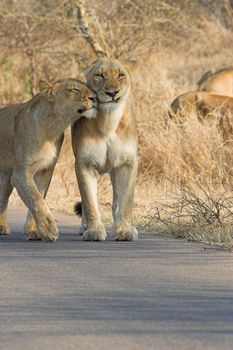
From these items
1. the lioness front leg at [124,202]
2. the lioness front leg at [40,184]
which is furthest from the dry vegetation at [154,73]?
the lioness front leg at [40,184]

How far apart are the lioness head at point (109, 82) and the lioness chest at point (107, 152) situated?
0.91 ft

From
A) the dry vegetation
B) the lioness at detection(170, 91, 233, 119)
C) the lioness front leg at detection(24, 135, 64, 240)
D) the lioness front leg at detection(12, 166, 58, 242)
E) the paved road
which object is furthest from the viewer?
the lioness at detection(170, 91, 233, 119)

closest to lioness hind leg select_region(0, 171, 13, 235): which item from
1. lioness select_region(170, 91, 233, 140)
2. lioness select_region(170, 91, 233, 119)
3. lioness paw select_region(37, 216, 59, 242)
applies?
lioness paw select_region(37, 216, 59, 242)

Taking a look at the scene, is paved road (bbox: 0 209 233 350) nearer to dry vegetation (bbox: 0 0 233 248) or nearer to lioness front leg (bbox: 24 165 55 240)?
lioness front leg (bbox: 24 165 55 240)

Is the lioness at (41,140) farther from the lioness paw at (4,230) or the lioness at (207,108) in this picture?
the lioness at (207,108)

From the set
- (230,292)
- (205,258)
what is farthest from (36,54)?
(230,292)

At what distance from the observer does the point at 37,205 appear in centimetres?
Result: 930

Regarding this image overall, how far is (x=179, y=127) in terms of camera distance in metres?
14.6

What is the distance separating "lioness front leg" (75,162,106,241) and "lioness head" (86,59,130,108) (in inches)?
21.0

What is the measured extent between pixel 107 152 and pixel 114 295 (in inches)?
114

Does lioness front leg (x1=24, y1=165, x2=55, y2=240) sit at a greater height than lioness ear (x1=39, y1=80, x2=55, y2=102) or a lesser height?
lesser

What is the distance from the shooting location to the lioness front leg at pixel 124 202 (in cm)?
955

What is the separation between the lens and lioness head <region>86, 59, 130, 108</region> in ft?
30.9

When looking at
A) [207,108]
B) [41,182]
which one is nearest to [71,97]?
[41,182]
